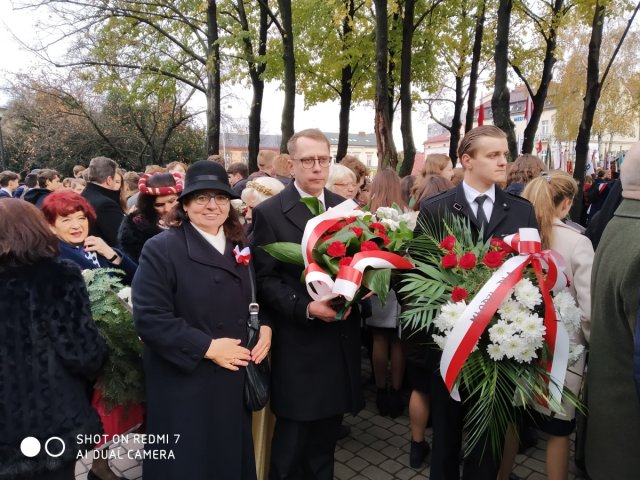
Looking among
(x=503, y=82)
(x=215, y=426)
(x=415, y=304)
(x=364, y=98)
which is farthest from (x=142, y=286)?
(x=364, y=98)

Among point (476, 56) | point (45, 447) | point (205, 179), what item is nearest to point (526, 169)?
point (205, 179)

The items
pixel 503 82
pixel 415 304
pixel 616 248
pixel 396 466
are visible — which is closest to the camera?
pixel 616 248

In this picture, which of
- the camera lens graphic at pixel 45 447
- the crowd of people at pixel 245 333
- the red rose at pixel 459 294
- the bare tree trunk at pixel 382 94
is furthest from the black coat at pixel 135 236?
the bare tree trunk at pixel 382 94

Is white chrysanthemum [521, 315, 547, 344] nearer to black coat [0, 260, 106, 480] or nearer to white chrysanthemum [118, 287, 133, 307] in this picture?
black coat [0, 260, 106, 480]

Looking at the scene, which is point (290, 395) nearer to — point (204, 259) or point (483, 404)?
point (204, 259)

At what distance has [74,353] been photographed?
2.20 m

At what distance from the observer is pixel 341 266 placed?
224 cm

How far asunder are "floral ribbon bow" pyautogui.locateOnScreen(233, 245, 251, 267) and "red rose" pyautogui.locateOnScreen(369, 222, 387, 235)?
0.64 metres

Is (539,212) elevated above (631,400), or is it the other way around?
(539,212)

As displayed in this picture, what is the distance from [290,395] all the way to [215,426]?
0.46 metres

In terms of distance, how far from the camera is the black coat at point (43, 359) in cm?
209

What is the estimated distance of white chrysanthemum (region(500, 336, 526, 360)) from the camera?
197 centimetres

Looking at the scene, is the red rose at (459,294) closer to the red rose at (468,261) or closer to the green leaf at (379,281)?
the red rose at (468,261)

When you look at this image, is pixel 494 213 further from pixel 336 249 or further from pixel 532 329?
pixel 336 249
